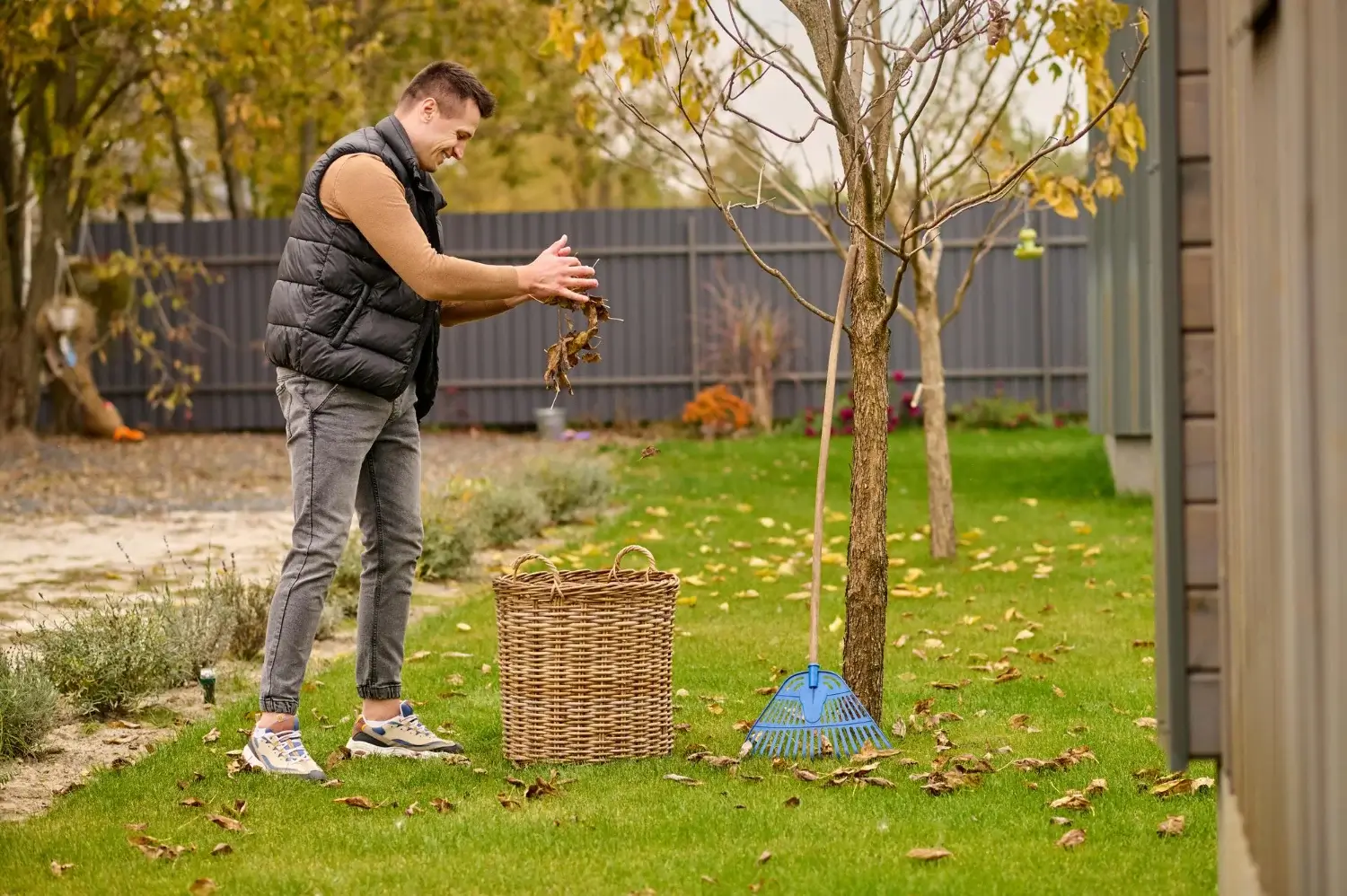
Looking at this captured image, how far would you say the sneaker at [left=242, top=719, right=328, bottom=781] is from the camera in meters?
4.20

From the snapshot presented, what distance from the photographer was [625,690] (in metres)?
4.31

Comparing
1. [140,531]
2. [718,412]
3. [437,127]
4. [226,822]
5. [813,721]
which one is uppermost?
[437,127]

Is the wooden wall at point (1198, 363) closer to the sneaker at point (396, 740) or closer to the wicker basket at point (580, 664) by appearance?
the wicker basket at point (580, 664)

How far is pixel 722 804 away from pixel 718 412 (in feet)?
39.2

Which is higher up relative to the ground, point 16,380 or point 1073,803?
point 16,380

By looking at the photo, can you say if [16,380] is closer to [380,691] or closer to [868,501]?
[380,691]

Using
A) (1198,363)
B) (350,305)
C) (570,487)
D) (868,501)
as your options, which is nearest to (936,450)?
(570,487)

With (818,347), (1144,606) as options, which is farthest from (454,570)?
(818,347)

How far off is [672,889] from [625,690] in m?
1.09

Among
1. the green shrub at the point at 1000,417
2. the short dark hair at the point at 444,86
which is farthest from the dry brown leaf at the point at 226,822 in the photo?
the green shrub at the point at 1000,417

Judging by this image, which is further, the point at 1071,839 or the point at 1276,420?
the point at 1071,839

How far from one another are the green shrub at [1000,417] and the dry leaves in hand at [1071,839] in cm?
1241

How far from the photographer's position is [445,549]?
788 cm

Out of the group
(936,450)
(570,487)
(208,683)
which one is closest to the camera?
(208,683)
